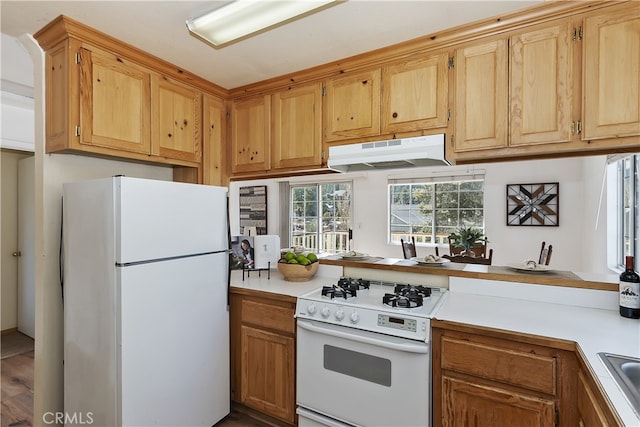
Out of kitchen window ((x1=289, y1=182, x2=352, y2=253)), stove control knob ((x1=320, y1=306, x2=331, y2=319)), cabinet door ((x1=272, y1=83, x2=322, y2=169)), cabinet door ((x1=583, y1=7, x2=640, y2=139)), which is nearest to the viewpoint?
cabinet door ((x1=583, y1=7, x2=640, y2=139))

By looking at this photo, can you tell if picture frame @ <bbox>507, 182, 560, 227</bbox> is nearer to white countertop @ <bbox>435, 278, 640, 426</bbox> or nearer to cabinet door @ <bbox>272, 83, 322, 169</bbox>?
white countertop @ <bbox>435, 278, 640, 426</bbox>

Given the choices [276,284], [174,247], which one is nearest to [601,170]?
[276,284]

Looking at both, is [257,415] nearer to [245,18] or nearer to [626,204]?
[245,18]

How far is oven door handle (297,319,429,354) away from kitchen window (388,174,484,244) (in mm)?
3700

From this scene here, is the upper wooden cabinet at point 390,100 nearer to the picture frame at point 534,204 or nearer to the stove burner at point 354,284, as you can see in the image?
the stove burner at point 354,284

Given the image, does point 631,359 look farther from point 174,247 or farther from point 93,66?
point 93,66

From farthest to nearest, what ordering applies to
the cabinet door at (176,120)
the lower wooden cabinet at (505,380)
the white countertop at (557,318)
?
the cabinet door at (176,120), the lower wooden cabinet at (505,380), the white countertop at (557,318)

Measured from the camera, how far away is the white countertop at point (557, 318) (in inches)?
45.2

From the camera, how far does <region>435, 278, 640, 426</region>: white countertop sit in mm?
1148

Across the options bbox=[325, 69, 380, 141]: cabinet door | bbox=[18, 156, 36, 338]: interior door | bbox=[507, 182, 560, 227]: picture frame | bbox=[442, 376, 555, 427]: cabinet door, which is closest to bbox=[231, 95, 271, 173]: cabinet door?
bbox=[325, 69, 380, 141]: cabinet door

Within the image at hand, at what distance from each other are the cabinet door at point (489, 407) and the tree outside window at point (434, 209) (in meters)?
3.77

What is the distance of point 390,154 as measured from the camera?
2.03m

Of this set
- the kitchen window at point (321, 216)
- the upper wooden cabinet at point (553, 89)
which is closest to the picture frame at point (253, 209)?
the kitchen window at point (321, 216)

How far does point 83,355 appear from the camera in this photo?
1719 mm
